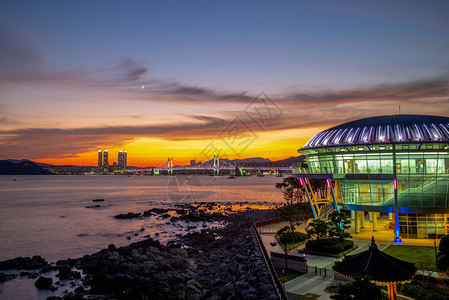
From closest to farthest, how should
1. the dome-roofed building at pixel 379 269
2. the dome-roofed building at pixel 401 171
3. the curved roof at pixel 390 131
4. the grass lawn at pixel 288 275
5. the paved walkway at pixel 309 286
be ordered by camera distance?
1. the dome-roofed building at pixel 379 269
2. the paved walkway at pixel 309 286
3. the grass lawn at pixel 288 275
4. the dome-roofed building at pixel 401 171
5. the curved roof at pixel 390 131

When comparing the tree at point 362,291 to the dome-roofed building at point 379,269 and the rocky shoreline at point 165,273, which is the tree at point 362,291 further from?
the rocky shoreline at point 165,273

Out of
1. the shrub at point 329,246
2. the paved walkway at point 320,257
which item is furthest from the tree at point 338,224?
the paved walkway at point 320,257

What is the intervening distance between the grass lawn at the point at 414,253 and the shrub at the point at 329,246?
3538 millimetres

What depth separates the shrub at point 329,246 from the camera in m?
30.0

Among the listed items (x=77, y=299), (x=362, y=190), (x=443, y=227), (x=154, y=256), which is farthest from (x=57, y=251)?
(x=443, y=227)

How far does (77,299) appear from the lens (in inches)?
1003

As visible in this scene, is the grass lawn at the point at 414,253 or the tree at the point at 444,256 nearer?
the tree at the point at 444,256

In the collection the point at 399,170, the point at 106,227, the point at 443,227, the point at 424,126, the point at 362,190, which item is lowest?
the point at 106,227

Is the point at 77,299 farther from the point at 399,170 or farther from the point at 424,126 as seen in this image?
the point at 424,126

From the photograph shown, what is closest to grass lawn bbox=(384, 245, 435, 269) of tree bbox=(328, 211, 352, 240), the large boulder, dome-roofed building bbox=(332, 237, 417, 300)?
tree bbox=(328, 211, 352, 240)

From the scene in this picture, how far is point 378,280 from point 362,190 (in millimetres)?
24989

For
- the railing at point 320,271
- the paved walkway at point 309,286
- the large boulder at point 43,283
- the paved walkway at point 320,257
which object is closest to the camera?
the paved walkway at point 309,286

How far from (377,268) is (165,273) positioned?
19.1 metres

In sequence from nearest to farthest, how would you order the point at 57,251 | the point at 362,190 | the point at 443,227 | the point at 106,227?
the point at 443,227 → the point at 362,190 → the point at 57,251 → the point at 106,227
